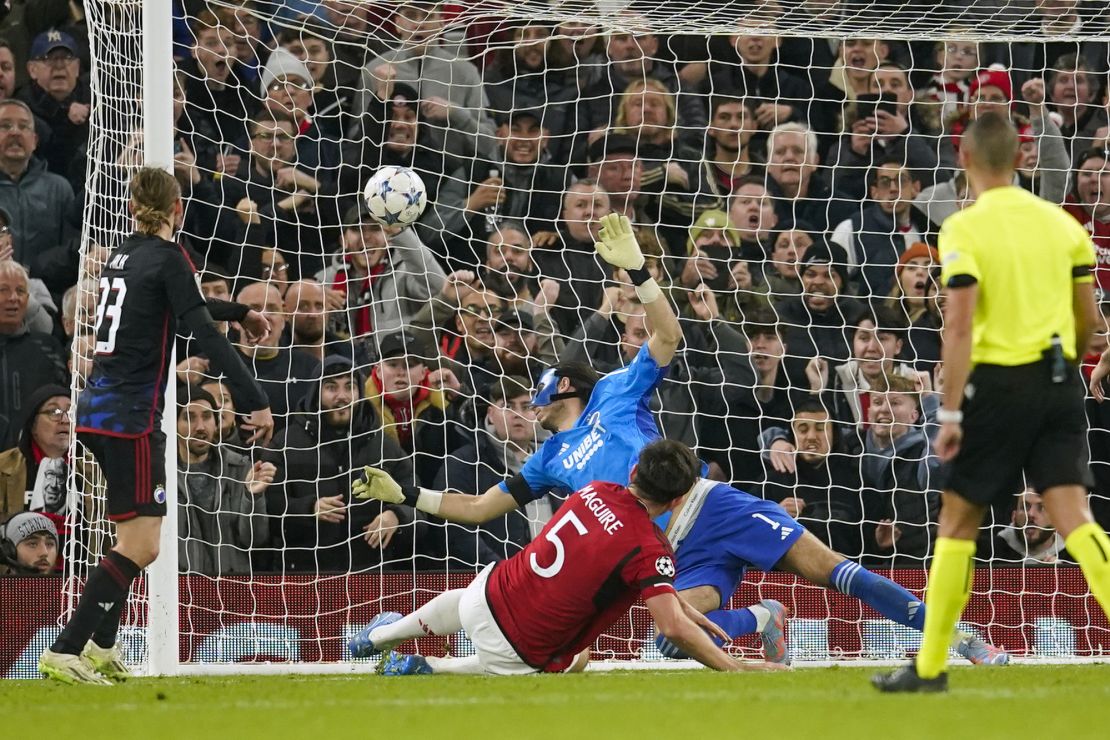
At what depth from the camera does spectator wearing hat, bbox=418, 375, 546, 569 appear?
9.06 m

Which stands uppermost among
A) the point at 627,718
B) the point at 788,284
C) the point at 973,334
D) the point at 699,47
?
the point at 699,47

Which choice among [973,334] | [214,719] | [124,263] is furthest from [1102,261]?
[214,719]

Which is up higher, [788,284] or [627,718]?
[788,284]

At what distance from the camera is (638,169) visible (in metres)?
10.3

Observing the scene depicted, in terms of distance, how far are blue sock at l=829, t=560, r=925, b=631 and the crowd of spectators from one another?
2.43 m

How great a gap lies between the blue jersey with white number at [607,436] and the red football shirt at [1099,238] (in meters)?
4.53

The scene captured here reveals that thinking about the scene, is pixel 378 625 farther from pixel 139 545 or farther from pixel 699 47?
pixel 699 47

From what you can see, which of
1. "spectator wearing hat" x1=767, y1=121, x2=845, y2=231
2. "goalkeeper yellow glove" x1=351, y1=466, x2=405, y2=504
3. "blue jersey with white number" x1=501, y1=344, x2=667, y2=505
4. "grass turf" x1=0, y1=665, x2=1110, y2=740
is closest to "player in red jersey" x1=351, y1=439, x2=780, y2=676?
"grass turf" x1=0, y1=665, x2=1110, y2=740

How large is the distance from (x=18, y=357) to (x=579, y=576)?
4592mm

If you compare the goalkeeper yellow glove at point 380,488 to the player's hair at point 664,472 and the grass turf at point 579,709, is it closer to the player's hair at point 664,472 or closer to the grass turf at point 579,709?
the grass turf at point 579,709

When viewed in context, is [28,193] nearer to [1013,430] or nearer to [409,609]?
[409,609]

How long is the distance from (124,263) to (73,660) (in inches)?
63.2

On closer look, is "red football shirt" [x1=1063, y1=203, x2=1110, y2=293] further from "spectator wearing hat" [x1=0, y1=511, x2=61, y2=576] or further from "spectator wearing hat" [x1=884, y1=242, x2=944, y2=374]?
"spectator wearing hat" [x1=0, y1=511, x2=61, y2=576]

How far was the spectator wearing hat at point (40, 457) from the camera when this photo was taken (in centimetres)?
848
